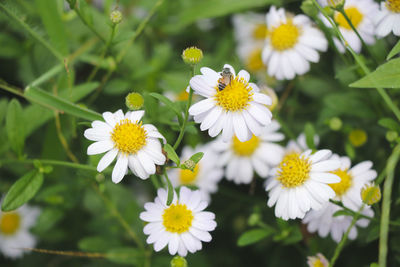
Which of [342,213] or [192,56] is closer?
[192,56]

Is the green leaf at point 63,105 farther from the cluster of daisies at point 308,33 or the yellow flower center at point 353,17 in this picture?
the yellow flower center at point 353,17

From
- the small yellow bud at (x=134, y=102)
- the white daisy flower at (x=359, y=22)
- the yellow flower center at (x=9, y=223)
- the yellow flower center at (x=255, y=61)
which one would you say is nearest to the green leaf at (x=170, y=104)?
the small yellow bud at (x=134, y=102)

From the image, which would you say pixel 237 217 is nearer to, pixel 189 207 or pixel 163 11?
pixel 189 207

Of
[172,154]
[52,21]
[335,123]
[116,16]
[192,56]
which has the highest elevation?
[52,21]

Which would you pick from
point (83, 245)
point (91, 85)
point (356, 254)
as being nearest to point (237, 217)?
point (356, 254)

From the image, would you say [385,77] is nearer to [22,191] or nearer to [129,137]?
[129,137]

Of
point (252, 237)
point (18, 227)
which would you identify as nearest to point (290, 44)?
point (252, 237)
